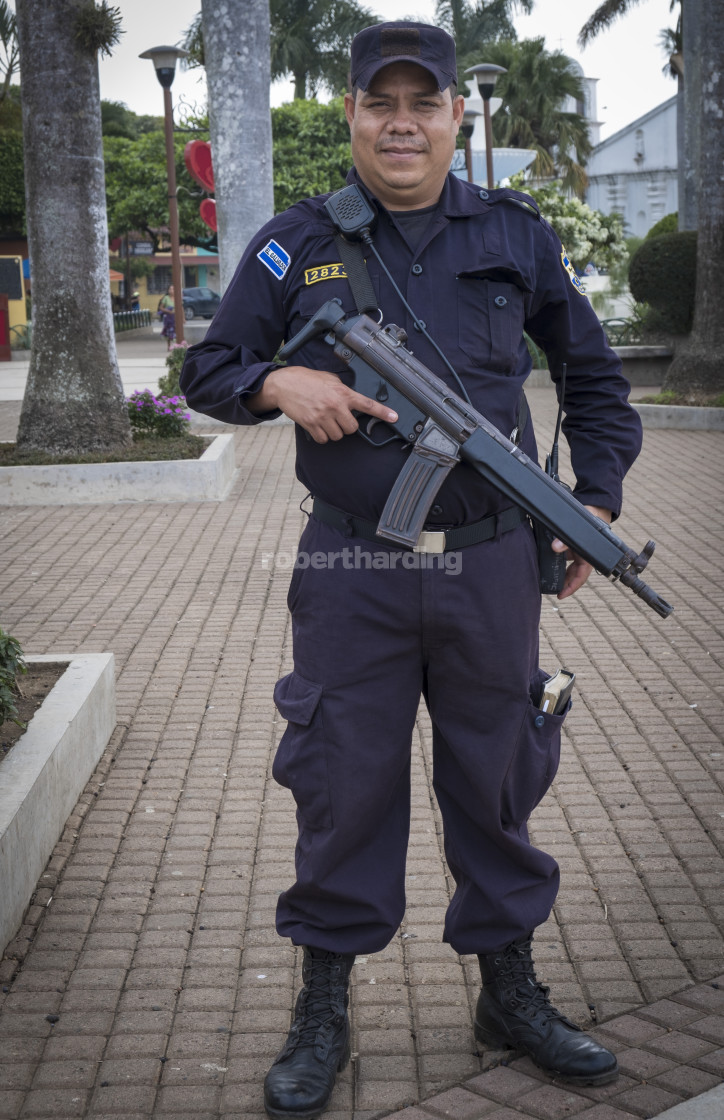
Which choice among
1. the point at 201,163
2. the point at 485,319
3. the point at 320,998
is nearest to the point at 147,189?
the point at 201,163

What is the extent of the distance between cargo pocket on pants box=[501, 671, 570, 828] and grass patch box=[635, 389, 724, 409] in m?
12.3

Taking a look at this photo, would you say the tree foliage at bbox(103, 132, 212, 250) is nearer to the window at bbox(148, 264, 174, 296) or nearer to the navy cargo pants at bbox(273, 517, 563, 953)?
the window at bbox(148, 264, 174, 296)

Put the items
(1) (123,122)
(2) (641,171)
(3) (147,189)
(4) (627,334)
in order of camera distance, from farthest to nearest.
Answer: (1) (123,122) → (2) (641,171) → (3) (147,189) → (4) (627,334)

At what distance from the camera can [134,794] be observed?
4.36 metres

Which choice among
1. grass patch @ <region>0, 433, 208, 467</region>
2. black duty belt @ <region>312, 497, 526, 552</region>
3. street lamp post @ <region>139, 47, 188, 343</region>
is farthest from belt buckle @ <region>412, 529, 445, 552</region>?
street lamp post @ <region>139, 47, 188, 343</region>

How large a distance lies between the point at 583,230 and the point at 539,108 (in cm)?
2407

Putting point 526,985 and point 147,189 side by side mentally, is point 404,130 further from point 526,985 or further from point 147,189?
point 147,189

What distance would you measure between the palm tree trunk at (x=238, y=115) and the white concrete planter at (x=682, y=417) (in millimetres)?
5215

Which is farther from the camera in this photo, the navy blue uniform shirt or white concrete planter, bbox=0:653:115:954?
white concrete planter, bbox=0:653:115:954

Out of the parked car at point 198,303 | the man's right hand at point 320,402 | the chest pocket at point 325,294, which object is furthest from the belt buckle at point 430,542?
the parked car at point 198,303

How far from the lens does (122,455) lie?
10492 millimetres

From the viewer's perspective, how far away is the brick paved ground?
275 cm

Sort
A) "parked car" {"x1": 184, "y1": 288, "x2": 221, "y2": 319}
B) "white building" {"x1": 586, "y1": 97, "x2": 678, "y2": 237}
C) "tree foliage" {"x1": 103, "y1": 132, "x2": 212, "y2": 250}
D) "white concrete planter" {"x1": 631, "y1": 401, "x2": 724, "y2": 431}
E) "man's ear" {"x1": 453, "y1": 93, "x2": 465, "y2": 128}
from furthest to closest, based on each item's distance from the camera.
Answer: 1. "white building" {"x1": 586, "y1": 97, "x2": 678, "y2": 237}
2. "parked car" {"x1": 184, "y1": 288, "x2": 221, "y2": 319}
3. "tree foliage" {"x1": 103, "y1": 132, "x2": 212, "y2": 250}
4. "white concrete planter" {"x1": 631, "y1": 401, "x2": 724, "y2": 431}
5. "man's ear" {"x1": 453, "y1": 93, "x2": 465, "y2": 128}

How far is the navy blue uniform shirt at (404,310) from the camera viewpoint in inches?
104
